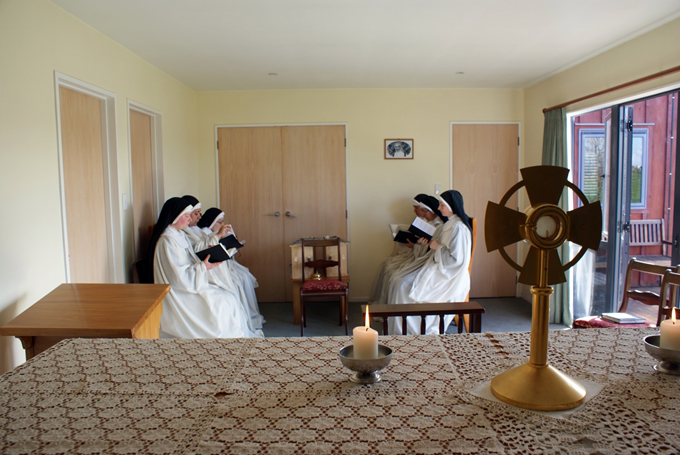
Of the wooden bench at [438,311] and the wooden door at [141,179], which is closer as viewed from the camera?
the wooden bench at [438,311]

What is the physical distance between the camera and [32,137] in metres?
2.51

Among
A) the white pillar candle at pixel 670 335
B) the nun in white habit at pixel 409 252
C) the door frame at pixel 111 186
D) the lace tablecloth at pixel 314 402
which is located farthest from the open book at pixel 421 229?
the white pillar candle at pixel 670 335

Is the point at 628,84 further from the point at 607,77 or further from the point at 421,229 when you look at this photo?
the point at 421,229

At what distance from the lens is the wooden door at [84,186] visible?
299 centimetres

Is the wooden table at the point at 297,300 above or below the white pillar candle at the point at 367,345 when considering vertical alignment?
below

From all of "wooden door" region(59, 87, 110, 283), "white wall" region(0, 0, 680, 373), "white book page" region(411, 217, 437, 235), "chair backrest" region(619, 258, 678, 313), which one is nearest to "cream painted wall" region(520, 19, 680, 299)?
"white wall" region(0, 0, 680, 373)

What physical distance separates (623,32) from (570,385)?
334 cm

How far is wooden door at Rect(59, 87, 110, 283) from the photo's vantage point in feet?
9.82

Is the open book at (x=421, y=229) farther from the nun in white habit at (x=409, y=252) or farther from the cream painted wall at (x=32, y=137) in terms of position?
the cream painted wall at (x=32, y=137)

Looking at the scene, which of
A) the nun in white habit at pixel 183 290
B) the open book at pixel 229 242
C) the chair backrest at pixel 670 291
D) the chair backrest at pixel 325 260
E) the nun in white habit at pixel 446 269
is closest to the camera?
the chair backrest at pixel 670 291

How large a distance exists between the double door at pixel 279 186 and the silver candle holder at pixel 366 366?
→ 4.34 metres

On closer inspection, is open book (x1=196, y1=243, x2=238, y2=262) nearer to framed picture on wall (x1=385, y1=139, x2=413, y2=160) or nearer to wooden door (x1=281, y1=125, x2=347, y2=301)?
wooden door (x1=281, y1=125, x2=347, y2=301)

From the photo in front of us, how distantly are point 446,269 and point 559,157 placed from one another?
153 cm

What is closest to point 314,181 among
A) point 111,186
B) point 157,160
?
point 157,160
